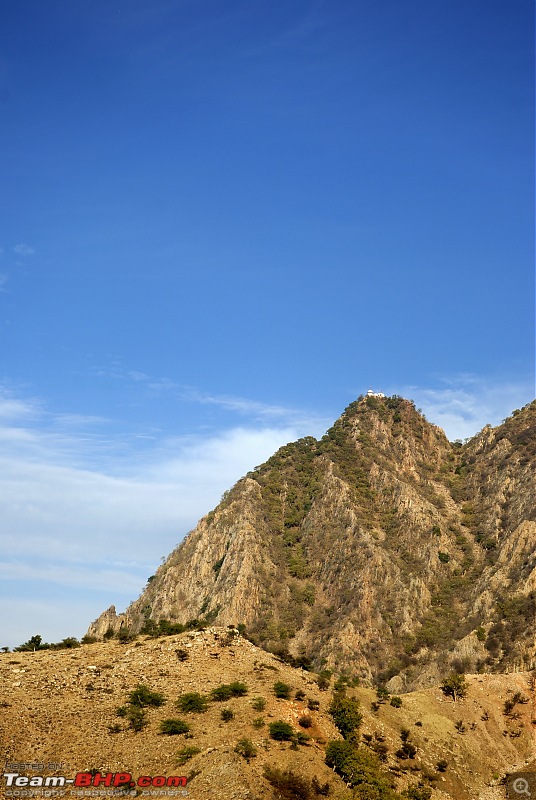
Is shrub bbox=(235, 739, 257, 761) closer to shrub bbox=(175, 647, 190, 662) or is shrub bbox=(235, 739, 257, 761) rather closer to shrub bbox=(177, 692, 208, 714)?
shrub bbox=(177, 692, 208, 714)

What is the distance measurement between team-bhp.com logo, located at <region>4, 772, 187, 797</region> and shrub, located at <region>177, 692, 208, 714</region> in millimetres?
8451

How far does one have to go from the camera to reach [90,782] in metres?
41.9

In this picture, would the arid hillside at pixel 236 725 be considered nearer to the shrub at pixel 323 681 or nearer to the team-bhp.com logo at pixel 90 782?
the shrub at pixel 323 681

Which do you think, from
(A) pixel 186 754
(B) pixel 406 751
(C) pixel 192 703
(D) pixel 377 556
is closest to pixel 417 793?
(B) pixel 406 751

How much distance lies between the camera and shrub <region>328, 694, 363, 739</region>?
52656mm

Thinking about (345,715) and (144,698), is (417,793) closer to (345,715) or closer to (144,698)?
(345,715)

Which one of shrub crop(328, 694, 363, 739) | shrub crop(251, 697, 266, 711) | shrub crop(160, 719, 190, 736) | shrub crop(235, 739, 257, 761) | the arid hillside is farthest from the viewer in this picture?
shrub crop(328, 694, 363, 739)

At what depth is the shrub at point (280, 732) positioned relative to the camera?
4750cm

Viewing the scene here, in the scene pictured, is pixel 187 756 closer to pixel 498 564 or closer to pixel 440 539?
pixel 498 564

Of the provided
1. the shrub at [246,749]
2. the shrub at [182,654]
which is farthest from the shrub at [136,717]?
the shrub at [182,654]

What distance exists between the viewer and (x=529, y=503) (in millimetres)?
141125

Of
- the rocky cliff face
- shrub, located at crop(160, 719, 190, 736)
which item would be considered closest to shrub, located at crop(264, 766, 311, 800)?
shrub, located at crop(160, 719, 190, 736)

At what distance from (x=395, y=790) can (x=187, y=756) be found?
15.5 meters

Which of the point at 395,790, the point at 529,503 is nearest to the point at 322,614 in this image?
the point at 529,503
